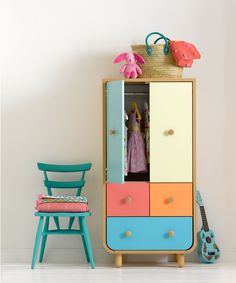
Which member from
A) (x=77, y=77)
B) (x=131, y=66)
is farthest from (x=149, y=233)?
(x=77, y=77)

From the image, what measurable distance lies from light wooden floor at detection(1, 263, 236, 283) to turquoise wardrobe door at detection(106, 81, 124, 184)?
557 mm

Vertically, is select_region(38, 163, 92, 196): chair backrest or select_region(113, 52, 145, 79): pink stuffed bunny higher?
select_region(113, 52, 145, 79): pink stuffed bunny

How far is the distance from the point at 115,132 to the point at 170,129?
35 centimetres

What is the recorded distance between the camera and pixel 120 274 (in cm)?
391

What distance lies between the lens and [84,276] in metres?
3.84

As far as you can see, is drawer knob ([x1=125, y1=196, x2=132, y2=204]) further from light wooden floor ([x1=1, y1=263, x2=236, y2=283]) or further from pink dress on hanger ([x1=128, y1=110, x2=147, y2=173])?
light wooden floor ([x1=1, y1=263, x2=236, y2=283])

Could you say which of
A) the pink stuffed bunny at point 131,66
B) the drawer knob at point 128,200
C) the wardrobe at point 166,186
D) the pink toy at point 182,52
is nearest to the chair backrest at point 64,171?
the wardrobe at point 166,186

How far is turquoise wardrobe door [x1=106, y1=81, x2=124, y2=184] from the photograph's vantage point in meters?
3.98

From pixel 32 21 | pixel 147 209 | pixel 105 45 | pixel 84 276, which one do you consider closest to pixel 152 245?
pixel 147 209

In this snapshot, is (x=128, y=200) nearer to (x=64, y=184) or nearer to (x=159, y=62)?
(x=64, y=184)

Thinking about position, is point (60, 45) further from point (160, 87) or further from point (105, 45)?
point (160, 87)

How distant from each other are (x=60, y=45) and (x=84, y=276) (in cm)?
158

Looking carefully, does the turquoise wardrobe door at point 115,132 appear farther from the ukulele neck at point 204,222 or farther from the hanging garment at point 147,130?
the ukulele neck at point 204,222

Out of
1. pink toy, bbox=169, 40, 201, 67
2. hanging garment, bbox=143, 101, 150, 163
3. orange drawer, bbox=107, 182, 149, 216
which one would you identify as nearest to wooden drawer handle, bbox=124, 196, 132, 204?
orange drawer, bbox=107, 182, 149, 216
